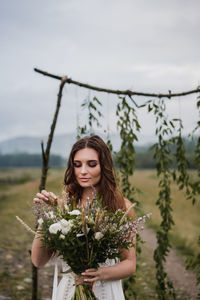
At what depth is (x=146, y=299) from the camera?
209 inches

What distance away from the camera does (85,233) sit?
1.96m

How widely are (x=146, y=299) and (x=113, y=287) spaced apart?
3.29 meters

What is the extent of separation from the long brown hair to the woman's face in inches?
2.0

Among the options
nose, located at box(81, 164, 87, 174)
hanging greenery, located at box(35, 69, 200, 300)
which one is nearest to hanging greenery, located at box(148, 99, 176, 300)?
hanging greenery, located at box(35, 69, 200, 300)

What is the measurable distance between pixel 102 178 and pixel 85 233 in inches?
30.7

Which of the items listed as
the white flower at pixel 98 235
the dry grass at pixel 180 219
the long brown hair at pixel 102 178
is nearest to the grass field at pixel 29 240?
the dry grass at pixel 180 219

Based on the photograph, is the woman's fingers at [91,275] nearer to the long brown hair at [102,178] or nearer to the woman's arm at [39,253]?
the woman's arm at [39,253]

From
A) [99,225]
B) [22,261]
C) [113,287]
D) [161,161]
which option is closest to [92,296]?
[113,287]

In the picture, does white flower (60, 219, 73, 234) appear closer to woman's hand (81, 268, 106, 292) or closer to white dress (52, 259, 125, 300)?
woman's hand (81, 268, 106, 292)

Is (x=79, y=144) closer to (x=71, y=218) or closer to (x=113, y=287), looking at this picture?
(x=71, y=218)

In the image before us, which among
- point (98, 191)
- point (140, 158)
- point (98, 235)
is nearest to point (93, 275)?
point (98, 235)

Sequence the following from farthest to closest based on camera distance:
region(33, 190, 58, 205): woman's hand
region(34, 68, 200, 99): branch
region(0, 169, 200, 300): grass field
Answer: region(0, 169, 200, 300): grass field, region(34, 68, 200, 99): branch, region(33, 190, 58, 205): woman's hand

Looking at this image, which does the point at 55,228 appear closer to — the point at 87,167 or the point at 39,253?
the point at 39,253

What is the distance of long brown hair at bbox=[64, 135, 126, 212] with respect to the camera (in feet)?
8.62
